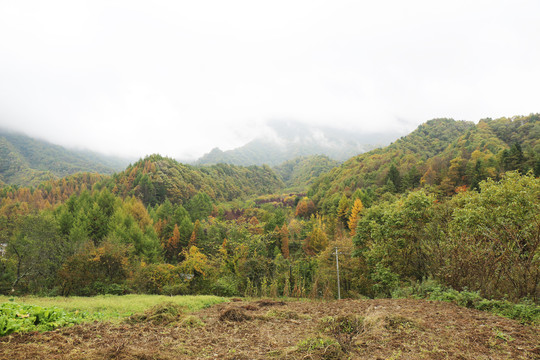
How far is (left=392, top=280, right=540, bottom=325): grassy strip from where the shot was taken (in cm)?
793

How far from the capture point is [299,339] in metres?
6.71

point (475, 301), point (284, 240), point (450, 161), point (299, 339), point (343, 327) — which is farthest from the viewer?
point (450, 161)

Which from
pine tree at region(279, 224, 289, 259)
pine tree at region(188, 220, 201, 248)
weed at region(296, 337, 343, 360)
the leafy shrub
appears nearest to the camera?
weed at region(296, 337, 343, 360)

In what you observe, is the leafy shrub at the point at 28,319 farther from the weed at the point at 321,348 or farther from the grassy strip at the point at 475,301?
the grassy strip at the point at 475,301

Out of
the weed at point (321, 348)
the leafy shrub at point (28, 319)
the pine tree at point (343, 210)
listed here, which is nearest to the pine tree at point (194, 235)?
the pine tree at point (343, 210)

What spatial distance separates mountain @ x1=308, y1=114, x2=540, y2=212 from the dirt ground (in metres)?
30.4

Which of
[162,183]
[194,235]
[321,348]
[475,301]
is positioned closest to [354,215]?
[194,235]

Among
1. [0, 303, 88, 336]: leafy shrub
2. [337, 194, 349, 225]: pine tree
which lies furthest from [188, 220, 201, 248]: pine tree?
[0, 303, 88, 336]: leafy shrub

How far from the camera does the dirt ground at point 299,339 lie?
5.26m

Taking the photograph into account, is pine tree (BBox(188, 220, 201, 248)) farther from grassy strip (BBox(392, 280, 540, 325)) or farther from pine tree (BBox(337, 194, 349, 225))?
grassy strip (BBox(392, 280, 540, 325))

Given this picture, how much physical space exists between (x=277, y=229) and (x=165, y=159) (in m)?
116

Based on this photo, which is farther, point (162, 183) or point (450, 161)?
point (162, 183)

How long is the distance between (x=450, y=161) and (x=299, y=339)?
75.0 metres

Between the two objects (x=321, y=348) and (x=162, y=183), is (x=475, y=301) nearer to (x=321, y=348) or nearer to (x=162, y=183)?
(x=321, y=348)
